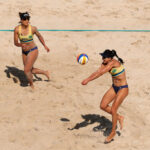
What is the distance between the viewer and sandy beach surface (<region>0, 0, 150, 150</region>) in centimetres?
785

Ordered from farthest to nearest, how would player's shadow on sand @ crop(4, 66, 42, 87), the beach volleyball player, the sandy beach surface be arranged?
player's shadow on sand @ crop(4, 66, 42, 87), the beach volleyball player, the sandy beach surface

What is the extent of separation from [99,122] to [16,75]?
136 inches

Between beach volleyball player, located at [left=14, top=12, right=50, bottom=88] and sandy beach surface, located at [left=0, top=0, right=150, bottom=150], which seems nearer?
sandy beach surface, located at [left=0, top=0, right=150, bottom=150]

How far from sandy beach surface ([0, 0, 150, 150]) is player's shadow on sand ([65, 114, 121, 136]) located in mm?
22

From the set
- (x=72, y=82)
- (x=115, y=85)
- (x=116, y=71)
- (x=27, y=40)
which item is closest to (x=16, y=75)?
(x=72, y=82)

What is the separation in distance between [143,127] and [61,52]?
4.87 meters

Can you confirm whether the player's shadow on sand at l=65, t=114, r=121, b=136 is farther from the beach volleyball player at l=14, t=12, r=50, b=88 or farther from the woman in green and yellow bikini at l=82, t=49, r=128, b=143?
the beach volleyball player at l=14, t=12, r=50, b=88

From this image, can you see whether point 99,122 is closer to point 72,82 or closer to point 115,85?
point 115,85

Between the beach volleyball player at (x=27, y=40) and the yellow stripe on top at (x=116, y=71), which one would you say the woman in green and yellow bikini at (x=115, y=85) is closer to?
the yellow stripe on top at (x=116, y=71)

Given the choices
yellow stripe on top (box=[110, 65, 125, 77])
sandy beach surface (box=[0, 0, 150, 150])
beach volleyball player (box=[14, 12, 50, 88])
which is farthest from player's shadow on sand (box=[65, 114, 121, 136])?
beach volleyball player (box=[14, 12, 50, 88])

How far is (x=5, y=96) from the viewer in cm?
946

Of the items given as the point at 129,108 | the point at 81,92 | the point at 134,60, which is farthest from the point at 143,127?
the point at 134,60

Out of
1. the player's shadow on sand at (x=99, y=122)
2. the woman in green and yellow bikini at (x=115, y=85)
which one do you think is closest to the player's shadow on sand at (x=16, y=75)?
the player's shadow on sand at (x=99, y=122)

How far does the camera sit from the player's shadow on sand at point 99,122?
27.0 feet
